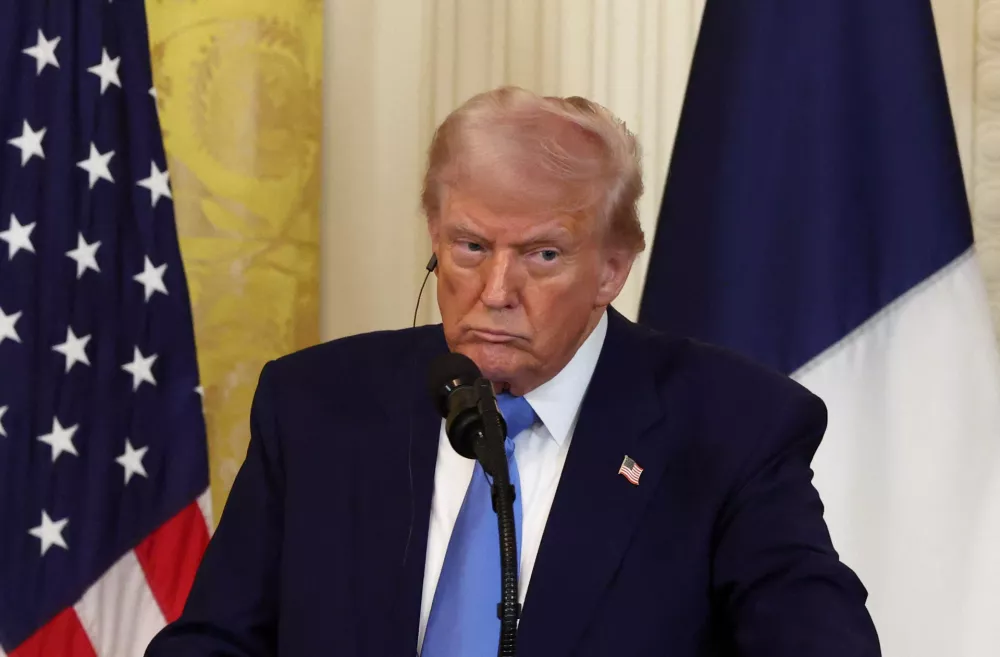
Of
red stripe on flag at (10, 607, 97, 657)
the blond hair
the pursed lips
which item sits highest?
the blond hair

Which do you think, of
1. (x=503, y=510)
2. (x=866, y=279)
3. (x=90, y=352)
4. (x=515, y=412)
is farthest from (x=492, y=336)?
(x=90, y=352)

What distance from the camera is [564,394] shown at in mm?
1751

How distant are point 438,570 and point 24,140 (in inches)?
58.1

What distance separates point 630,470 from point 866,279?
3.23 feet

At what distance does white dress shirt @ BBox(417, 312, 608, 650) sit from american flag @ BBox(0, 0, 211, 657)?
44.0 inches

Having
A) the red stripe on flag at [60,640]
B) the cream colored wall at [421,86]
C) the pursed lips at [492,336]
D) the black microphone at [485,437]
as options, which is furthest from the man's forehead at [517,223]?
the red stripe on flag at [60,640]

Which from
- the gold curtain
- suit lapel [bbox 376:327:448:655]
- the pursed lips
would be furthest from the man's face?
the gold curtain

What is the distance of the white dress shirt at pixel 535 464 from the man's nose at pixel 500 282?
19 cm

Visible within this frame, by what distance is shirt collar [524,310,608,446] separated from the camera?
173cm

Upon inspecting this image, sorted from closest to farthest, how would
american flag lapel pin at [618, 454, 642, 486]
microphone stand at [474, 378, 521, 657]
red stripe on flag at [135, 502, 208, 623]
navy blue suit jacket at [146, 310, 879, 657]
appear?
1. microphone stand at [474, 378, 521, 657]
2. navy blue suit jacket at [146, 310, 879, 657]
3. american flag lapel pin at [618, 454, 642, 486]
4. red stripe on flag at [135, 502, 208, 623]

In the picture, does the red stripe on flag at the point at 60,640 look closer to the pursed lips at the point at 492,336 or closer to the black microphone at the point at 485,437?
the pursed lips at the point at 492,336

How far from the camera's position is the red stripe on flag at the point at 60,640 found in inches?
101

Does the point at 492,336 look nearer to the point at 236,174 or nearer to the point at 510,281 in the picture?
the point at 510,281

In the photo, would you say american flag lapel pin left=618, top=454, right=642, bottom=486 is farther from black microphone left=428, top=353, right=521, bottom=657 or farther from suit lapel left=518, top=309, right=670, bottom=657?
black microphone left=428, top=353, right=521, bottom=657
